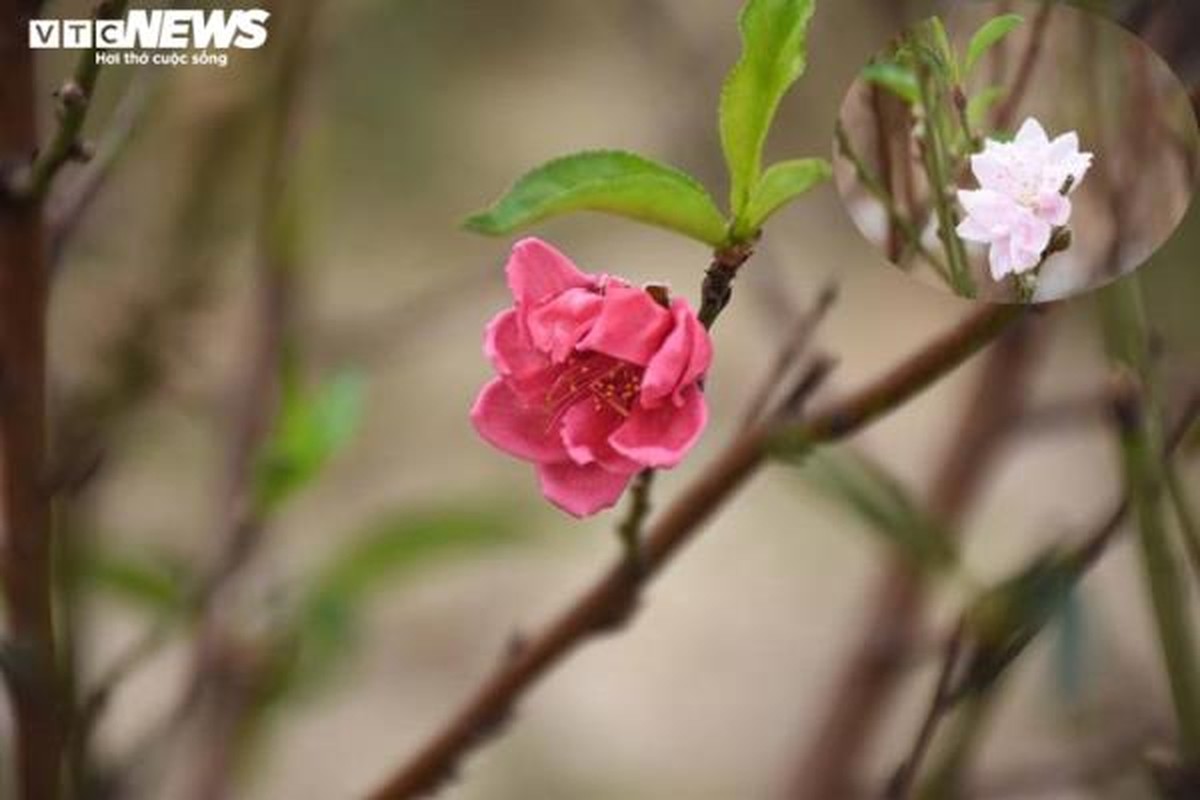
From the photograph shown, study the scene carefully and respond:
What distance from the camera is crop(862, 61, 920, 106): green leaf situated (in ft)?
1.17

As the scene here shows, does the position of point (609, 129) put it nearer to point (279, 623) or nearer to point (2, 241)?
point (279, 623)

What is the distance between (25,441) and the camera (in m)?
0.44

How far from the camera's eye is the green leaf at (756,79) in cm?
33

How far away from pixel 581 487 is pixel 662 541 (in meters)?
0.16

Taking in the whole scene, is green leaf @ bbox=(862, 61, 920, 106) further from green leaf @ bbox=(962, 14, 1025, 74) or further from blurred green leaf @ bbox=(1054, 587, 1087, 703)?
blurred green leaf @ bbox=(1054, 587, 1087, 703)

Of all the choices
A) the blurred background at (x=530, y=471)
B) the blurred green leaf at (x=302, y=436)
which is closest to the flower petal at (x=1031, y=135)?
the blurred green leaf at (x=302, y=436)

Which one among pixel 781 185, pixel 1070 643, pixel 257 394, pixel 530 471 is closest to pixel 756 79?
pixel 781 185

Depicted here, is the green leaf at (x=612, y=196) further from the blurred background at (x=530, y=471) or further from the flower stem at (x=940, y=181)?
the blurred background at (x=530, y=471)

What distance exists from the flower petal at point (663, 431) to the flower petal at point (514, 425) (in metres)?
0.01

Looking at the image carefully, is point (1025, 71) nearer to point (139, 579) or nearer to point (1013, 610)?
point (1013, 610)

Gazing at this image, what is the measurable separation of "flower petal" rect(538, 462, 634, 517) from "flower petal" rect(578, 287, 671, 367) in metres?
0.02

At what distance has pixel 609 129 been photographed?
1.19 meters

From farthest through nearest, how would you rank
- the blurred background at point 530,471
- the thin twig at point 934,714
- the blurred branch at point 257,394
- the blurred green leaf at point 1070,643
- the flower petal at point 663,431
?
1. the blurred background at point 530,471
2. the blurred branch at point 257,394
3. the blurred green leaf at point 1070,643
4. the thin twig at point 934,714
5. the flower petal at point 663,431

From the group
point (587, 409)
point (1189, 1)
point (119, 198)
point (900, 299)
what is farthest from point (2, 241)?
point (900, 299)
